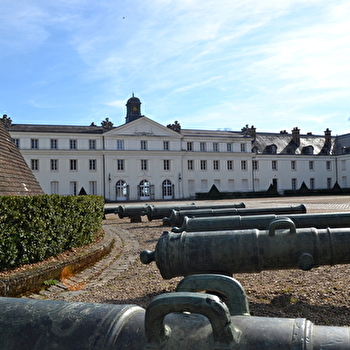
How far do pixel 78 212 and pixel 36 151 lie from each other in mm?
33979

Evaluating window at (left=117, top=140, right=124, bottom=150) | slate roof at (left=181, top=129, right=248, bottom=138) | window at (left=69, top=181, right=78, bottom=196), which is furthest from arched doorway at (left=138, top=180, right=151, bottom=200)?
slate roof at (left=181, top=129, right=248, bottom=138)

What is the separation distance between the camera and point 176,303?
1155mm

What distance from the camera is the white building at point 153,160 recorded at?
39719 millimetres

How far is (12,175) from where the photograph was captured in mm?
8008

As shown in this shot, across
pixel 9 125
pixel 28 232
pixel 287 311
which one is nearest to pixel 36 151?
pixel 9 125

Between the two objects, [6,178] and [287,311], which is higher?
[6,178]

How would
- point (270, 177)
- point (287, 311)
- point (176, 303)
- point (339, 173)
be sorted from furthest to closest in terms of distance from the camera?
point (339, 173), point (270, 177), point (287, 311), point (176, 303)

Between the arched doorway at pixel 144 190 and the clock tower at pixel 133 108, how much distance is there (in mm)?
8819

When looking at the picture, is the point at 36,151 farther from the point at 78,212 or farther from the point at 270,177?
the point at 78,212

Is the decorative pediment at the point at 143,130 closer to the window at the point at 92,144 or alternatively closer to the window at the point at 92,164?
the window at the point at 92,144

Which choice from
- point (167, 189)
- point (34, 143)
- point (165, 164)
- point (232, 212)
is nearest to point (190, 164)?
point (165, 164)

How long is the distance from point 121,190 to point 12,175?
33192 millimetres

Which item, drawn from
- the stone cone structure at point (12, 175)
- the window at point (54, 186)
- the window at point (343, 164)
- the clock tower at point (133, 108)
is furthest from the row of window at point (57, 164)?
the window at point (343, 164)

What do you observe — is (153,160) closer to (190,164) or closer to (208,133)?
(190,164)
